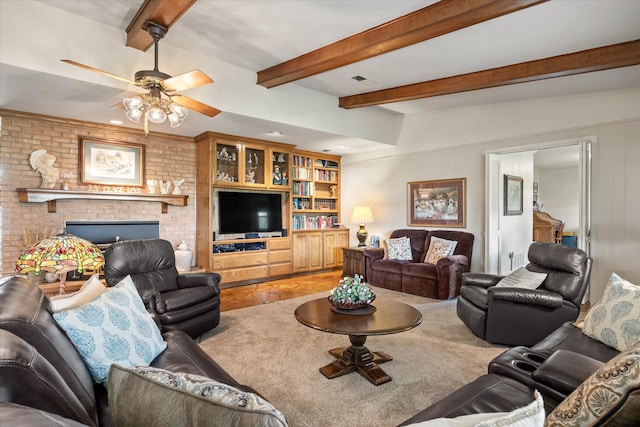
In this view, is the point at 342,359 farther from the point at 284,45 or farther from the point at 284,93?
the point at 284,93

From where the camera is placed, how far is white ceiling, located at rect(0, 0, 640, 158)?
2803 millimetres

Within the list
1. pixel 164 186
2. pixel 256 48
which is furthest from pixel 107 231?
pixel 256 48

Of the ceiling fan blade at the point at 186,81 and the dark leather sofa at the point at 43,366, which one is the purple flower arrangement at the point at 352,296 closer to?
the dark leather sofa at the point at 43,366

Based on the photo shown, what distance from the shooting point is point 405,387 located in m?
2.40

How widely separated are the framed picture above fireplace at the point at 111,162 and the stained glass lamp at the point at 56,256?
3029mm

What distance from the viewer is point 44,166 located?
163 inches

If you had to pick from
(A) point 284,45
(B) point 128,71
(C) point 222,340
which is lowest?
(C) point 222,340

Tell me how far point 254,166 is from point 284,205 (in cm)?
100

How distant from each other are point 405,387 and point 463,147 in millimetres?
4374

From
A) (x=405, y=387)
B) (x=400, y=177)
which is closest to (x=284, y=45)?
(x=405, y=387)

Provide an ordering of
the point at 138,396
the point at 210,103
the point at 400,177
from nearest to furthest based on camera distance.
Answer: the point at 138,396 < the point at 210,103 < the point at 400,177

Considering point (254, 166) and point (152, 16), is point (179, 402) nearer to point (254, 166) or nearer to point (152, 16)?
point (152, 16)

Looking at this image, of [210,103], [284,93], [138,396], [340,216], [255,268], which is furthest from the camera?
[340,216]

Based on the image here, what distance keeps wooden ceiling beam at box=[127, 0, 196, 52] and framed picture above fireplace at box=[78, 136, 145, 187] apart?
76.5 inches
